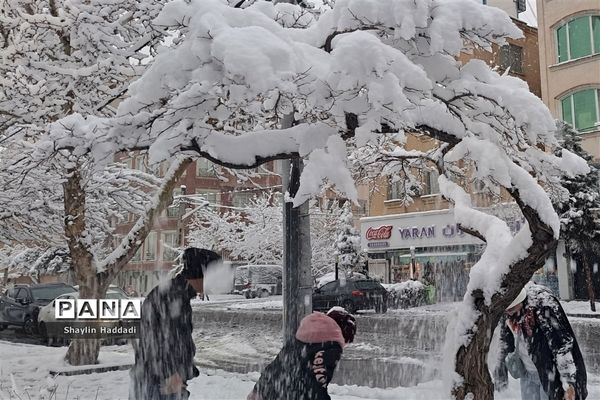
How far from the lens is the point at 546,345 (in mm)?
3951

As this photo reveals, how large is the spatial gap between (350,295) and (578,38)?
14.3 metres

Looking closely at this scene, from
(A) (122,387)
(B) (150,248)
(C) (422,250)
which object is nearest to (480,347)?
(A) (122,387)

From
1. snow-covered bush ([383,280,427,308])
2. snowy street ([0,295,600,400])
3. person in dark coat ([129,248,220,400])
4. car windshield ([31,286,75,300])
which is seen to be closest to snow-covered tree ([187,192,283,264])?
snow-covered bush ([383,280,427,308])

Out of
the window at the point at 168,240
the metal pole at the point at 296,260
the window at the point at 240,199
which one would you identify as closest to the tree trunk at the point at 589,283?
the metal pole at the point at 296,260

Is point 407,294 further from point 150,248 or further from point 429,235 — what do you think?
point 150,248

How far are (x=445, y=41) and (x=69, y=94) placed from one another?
7041mm

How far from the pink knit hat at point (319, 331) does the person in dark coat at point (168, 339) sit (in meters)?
1.03

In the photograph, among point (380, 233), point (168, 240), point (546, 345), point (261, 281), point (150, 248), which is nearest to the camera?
point (546, 345)

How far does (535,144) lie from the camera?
4.10 metres

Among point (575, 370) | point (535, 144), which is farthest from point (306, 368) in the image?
point (535, 144)

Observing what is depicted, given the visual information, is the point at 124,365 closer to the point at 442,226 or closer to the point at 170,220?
the point at 442,226

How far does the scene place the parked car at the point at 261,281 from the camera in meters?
37.5

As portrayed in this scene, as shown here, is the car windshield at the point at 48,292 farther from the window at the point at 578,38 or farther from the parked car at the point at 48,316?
the window at the point at 578,38

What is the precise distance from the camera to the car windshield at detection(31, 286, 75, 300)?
1803cm
